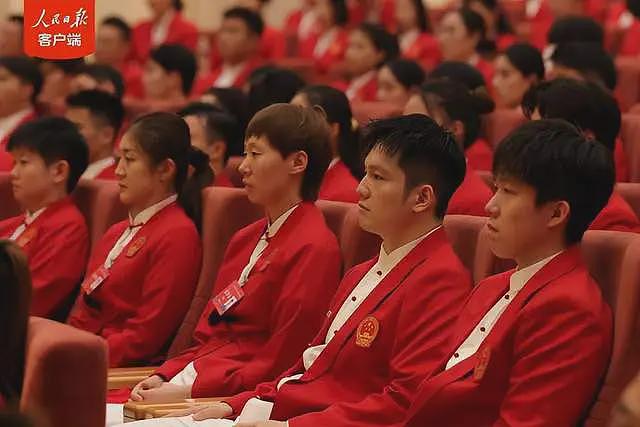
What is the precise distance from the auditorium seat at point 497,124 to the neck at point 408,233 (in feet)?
5.04

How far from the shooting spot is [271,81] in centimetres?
427

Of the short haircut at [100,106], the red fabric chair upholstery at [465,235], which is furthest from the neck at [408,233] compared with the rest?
the short haircut at [100,106]

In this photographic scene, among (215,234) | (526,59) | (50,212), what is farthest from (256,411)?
(526,59)

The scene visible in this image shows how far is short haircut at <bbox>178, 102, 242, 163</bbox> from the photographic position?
3725 millimetres

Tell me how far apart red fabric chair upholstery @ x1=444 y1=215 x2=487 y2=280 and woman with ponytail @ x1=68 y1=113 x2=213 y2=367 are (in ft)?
2.36

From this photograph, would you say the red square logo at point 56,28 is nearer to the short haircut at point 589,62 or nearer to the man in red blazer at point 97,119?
the man in red blazer at point 97,119

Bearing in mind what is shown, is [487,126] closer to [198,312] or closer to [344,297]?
[198,312]

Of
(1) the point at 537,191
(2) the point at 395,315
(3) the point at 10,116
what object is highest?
(1) the point at 537,191

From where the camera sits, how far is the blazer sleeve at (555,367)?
203 centimetres

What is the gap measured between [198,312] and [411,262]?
799 millimetres

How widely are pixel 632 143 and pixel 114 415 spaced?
1598 millimetres

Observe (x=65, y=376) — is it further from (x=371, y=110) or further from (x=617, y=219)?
(x=371, y=110)

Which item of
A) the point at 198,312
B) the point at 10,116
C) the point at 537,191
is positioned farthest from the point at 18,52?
the point at 537,191

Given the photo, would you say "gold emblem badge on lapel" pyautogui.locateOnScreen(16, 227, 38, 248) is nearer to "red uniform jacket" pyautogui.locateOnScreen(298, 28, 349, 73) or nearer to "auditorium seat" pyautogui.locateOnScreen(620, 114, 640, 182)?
"auditorium seat" pyautogui.locateOnScreen(620, 114, 640, 182)
